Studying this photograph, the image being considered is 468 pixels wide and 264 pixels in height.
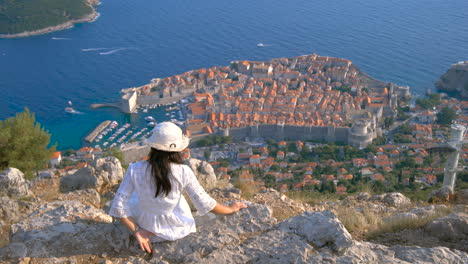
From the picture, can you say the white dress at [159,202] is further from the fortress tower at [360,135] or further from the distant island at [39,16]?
the distant island at [39,16]

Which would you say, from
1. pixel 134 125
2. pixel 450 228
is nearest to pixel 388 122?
pixel 134 125

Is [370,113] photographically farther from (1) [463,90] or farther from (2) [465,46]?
(2) [465,46]

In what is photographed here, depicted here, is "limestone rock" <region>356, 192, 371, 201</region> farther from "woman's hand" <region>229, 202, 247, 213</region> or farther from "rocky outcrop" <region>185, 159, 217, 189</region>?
"woman's hand" <region>229, 202, 247, 213</region>

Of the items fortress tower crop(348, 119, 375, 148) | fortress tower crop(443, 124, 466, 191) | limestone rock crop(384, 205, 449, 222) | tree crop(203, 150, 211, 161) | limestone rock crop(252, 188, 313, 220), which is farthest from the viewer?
fortress tower crop(348, 119, 375, 148)

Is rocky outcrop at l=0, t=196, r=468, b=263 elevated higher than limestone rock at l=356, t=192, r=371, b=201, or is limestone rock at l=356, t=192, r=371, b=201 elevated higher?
rocky outcrop at l=0, t=196, r=468, b=263

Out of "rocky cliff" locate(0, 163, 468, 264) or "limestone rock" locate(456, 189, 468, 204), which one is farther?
"limestone rock" locate(456, 189, 468, 204)

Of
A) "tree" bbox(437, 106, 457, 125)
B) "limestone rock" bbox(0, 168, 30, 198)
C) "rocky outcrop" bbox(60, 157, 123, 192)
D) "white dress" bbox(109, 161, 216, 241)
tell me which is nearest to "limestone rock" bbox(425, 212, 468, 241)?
"white dress" bbox(109, 161, 216, 241)

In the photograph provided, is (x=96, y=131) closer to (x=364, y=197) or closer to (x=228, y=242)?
(x=364, y=197)

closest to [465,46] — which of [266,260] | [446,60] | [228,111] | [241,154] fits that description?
[446,60]
